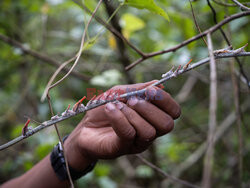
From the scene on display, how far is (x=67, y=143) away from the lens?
31.6 inches

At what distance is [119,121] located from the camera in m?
0.52

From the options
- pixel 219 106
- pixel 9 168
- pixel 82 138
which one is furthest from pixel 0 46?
pixel 219 106

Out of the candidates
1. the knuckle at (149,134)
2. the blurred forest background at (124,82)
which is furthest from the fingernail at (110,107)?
the blurred forest background at (124,82)

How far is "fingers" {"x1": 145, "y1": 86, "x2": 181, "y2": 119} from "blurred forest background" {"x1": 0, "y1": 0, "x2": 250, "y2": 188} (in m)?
0.72

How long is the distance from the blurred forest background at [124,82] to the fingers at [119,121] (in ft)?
2.50

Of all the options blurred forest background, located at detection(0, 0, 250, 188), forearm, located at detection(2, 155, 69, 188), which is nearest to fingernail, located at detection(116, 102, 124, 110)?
forearm, located at detection(2, 155, 69, 188)

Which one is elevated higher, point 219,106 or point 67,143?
point 67,143

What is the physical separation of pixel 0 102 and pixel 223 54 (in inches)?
80.5

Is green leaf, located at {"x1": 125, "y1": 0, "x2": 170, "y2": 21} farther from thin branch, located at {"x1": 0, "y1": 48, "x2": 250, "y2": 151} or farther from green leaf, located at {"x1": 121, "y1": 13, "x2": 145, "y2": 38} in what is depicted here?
green leaf, located at {"x1": 121, "y1": 13, "x2": 145, "y2": 38}

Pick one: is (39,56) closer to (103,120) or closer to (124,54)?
(124,54)

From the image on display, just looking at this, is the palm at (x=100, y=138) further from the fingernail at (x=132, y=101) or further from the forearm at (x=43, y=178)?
the forearm at (x=43, y=178)

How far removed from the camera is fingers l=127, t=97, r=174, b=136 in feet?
1.80

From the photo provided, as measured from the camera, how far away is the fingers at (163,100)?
21.1 inches

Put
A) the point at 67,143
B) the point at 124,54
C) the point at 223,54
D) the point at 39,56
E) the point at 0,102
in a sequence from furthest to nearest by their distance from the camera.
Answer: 1. the point at 0,102
2. the point at 39,56
3. the point at 124,54
4. the point at 67,143
5. the point at 223,54
